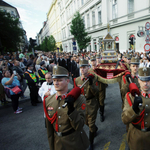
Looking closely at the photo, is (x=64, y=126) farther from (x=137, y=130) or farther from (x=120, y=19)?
(x=120, y=19)

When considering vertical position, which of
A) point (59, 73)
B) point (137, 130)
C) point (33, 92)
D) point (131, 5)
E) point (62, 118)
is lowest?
Result: point (33, 92)

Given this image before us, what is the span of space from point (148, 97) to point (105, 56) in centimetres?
442

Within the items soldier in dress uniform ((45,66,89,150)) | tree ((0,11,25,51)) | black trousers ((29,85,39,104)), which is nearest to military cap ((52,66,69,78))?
soldier in dress uniform ((45,66,89,150))

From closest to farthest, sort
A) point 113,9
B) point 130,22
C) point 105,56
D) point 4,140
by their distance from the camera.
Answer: point 4,140, point 105,56, point 130,22, point 113,9

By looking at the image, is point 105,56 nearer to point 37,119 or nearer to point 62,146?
point 37,119

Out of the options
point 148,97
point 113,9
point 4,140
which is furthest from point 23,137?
point 113,9

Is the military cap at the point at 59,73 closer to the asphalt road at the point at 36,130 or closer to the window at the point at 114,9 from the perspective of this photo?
the asphalt road at the point at 36,130

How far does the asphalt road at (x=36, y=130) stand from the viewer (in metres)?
3.48

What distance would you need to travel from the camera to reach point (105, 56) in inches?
246

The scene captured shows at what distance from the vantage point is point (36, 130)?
4.29 meters

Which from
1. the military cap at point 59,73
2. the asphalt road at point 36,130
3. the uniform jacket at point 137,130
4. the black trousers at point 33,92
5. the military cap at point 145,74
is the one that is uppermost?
the military cap at point 59,73

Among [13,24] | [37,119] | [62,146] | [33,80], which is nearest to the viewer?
[62,146]

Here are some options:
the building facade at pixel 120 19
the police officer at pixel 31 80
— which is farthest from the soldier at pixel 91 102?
the building facade at pixel 120 19

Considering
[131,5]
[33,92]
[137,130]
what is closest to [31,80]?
[33,92]
